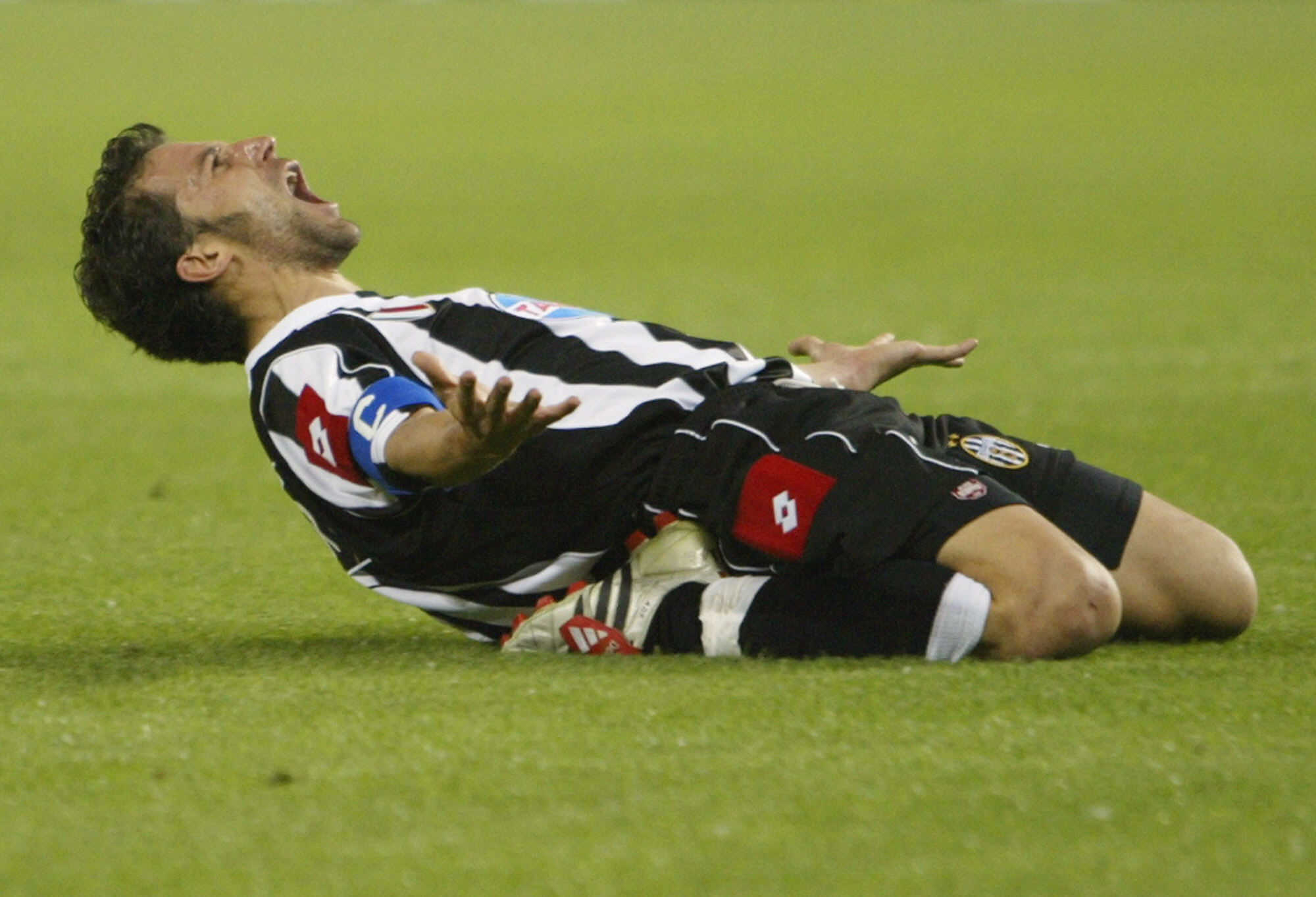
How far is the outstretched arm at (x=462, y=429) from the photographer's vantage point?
257 centimetres

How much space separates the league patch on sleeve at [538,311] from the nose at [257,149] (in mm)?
473

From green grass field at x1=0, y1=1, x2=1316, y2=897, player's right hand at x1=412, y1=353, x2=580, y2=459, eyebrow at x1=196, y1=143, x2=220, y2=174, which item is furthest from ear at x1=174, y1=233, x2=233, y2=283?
player's right hand at x1=412, y1=353, x2=580, y2=459

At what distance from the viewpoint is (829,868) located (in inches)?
77.4

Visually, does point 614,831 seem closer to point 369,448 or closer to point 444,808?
point 444,808

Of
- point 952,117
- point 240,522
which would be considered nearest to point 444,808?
point 240,522

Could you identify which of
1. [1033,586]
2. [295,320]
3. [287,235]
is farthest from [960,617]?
[287,235]

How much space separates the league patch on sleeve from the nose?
1.55 feet

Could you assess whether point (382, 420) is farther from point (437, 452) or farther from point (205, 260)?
point (205, 260)

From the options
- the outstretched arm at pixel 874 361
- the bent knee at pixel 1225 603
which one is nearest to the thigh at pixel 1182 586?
the bent knee at pixel 1225 603

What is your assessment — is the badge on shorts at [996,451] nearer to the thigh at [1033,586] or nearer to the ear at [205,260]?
the thigh at [1033,586]

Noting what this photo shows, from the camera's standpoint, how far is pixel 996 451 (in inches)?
132

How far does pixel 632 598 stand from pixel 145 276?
1028mm

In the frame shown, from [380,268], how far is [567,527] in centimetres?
908

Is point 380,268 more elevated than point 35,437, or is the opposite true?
point 380,268
